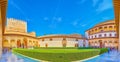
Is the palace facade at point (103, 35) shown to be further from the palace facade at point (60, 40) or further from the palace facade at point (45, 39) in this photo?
the palace facade at point (60, 40)

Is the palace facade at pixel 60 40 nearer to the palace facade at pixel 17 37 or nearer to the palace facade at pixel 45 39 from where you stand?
the palace facade at pixel 45 39

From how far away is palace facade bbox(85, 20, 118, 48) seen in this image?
30.1 metres

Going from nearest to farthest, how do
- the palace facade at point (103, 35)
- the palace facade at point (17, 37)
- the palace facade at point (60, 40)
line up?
the palace facade at point (17, 37), the palace facade at point (103, 35), the palace facade at point (60, 40)

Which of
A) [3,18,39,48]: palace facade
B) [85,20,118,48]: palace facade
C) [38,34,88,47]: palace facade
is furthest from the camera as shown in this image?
[38,34,88,47]: palace facade

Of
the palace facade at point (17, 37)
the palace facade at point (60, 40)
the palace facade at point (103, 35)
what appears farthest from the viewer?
the palace facade at point (60, 40)

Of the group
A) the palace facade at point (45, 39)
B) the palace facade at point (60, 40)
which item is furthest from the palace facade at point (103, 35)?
the palace facade at point (60, 40)

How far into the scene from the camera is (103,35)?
105 feet

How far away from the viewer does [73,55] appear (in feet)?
51.1

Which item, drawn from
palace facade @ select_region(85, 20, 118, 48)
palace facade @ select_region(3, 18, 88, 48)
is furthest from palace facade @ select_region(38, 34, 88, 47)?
palace facade @ select_region(85, 20, 118, 48)

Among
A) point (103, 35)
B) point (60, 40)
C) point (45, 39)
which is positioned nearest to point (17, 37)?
point (45, 39)

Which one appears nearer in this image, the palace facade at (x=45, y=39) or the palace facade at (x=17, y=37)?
the palace facade at (x=17, y=37)

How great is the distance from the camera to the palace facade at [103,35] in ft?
98.9

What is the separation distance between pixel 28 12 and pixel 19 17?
3292 millimetres

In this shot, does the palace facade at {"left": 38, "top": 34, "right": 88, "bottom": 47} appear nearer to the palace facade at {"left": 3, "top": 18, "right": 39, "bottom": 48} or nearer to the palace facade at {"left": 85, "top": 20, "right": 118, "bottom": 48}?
the palace facade at {"left": 3, "top": 18, "right": 39, "bottom": 48}
